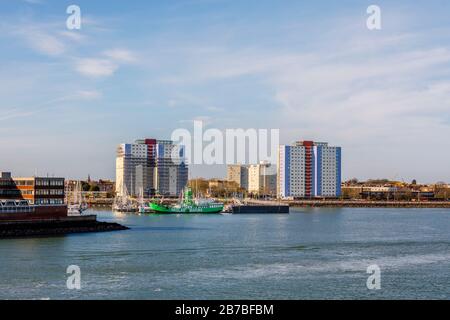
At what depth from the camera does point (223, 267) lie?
12.1 meters

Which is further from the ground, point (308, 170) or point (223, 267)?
point (308, 170)

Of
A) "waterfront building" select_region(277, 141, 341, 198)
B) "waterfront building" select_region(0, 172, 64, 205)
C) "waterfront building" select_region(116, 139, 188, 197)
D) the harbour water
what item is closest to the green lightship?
"waterfront building" select_region(0, 172, 64, 205)

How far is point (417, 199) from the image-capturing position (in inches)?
2630

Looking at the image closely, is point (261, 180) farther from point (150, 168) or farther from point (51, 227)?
point (51, 227)

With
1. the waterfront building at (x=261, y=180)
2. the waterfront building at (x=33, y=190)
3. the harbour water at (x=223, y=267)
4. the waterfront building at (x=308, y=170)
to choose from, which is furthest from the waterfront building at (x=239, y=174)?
the harbour water at (x=223, y=267)

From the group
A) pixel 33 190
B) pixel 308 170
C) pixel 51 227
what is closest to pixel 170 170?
pixel 308 170

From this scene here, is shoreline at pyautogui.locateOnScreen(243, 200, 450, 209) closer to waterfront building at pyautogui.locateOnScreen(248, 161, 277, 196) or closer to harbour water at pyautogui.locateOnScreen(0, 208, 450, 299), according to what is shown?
waterfront building at pyautogui.locateOnScreen(248, 161, 277, 196)

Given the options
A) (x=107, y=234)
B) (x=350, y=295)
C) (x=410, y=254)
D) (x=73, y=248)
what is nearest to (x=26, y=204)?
(x=107, y=234)

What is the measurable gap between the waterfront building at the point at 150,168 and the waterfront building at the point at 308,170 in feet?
34.8

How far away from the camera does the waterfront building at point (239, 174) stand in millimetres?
80125

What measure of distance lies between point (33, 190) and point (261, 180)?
52020mm

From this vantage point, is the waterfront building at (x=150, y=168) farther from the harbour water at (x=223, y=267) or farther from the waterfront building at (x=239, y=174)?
the harbour water at (x=223, y=267)
